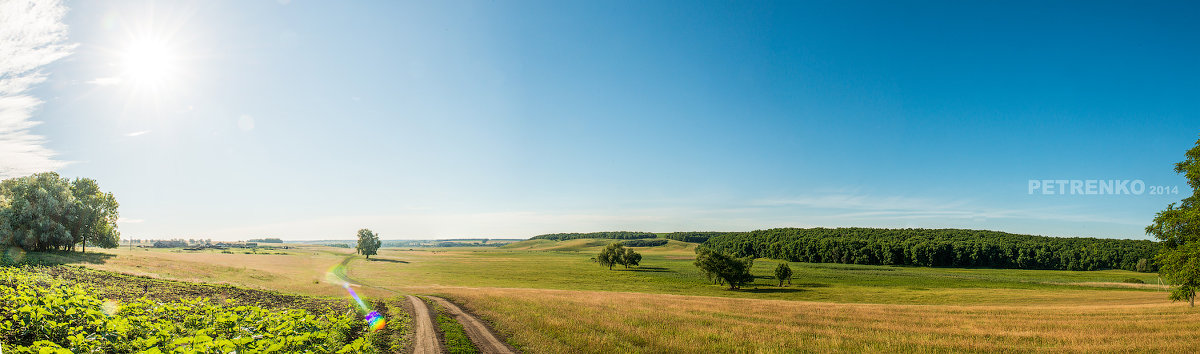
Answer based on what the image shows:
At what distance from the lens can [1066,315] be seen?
31547 mm

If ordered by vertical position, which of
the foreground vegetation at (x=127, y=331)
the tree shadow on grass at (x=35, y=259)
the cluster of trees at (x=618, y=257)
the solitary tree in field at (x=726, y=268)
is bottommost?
the cluster of trees at (x=618, y=257)

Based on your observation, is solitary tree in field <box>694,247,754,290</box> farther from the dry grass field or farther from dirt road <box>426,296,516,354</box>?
dirt road <box>426,296,516,354</box>

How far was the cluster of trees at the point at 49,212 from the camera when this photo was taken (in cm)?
5262

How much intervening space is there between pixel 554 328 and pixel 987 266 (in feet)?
652

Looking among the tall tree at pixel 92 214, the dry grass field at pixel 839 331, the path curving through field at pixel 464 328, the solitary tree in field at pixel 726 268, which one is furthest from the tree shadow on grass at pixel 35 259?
the solitary tree in field at pixel 726 268

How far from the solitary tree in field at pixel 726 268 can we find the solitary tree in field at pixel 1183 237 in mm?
54645

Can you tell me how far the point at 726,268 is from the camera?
276 ft

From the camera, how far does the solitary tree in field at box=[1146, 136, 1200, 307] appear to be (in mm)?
27969

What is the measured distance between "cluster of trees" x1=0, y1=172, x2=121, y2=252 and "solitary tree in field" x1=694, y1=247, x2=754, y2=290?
94.5m

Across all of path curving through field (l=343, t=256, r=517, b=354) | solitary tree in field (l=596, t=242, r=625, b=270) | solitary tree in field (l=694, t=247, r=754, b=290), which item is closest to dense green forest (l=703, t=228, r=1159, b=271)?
solitary tree in field (l=596, t=242, r=625, b=270)

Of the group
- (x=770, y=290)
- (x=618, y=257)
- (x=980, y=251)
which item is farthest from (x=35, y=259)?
(x=980, y=251)

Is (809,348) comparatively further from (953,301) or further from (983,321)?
(953,301)

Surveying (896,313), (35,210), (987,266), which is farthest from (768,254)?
(35,210)

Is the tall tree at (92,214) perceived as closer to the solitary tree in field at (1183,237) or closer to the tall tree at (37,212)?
the tall tree at (37,212)
